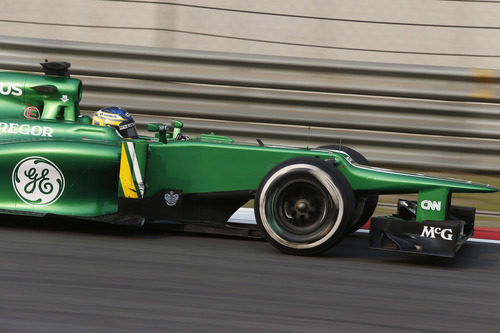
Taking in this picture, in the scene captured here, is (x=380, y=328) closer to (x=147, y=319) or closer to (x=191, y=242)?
(x=147, y=319)

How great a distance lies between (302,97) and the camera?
27.0ft

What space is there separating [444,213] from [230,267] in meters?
1.48

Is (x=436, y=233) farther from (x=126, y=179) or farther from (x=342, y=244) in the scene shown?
(x=126, y=179)

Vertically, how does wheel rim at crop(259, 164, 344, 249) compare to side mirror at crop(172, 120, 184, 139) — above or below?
below

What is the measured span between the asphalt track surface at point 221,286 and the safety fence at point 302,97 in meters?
2.43

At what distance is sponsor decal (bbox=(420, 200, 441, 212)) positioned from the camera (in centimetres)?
515

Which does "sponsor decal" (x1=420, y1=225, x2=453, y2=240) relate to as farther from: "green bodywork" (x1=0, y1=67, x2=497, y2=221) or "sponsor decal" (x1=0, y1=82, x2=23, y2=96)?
"sponsor decal" (x1=0, y1=82, x2=23, y2=96)

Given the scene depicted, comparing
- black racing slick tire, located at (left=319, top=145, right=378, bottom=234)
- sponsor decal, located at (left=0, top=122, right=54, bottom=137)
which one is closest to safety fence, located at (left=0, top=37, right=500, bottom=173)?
black racing slick tire, located at (left=319, top=145, right=378, bottom=234)

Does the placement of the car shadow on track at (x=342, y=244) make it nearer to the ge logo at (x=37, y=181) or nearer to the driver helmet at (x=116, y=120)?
the ge logo at (x=37, y=181)

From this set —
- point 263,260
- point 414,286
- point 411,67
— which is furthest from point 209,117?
point 414,286

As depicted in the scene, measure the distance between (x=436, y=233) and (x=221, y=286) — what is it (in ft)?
4.96

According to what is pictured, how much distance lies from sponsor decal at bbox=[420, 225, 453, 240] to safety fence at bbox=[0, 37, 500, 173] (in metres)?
3.14

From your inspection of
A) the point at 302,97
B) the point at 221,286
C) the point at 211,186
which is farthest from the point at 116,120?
the point at 302,97

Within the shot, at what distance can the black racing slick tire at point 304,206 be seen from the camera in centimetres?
506
